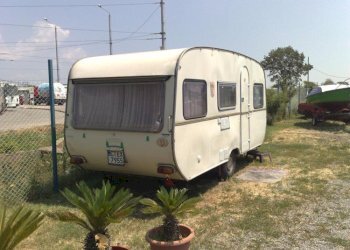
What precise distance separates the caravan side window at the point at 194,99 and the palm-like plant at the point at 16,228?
374cm

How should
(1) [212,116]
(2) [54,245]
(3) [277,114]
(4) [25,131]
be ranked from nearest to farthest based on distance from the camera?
(2) [54,245] < (1) [212,116] < (4) [25,131] < (3) [277,114]

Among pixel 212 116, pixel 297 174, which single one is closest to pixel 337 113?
pixel 297 174

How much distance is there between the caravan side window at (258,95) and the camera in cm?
1001

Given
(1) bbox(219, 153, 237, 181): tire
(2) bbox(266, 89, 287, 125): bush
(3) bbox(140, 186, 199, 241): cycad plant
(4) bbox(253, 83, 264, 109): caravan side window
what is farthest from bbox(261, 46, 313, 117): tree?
(3) bbox(140, 186, 199, 241): cycad plant

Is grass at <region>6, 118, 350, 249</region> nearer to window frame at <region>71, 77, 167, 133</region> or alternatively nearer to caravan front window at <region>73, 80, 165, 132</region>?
window frame at <region>71, 77, 167, 133</region>

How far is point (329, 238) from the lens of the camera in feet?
17.7

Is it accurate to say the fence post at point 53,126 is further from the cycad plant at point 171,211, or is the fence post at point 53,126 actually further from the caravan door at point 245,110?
the caravan door at point 245,110

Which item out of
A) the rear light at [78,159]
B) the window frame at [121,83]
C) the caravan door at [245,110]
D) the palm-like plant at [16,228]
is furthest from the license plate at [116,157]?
the palm-like plant at [16,228]

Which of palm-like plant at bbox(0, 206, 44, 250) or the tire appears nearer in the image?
palm-like plant at bbox(0, 206, 44, 250)

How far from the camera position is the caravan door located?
29.8ft

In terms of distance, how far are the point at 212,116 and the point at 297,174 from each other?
287 centimetres

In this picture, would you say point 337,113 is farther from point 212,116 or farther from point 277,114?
point 212,116

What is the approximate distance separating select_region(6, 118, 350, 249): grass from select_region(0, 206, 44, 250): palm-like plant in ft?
7.14

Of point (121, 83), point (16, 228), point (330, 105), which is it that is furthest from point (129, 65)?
point (330, 105)
